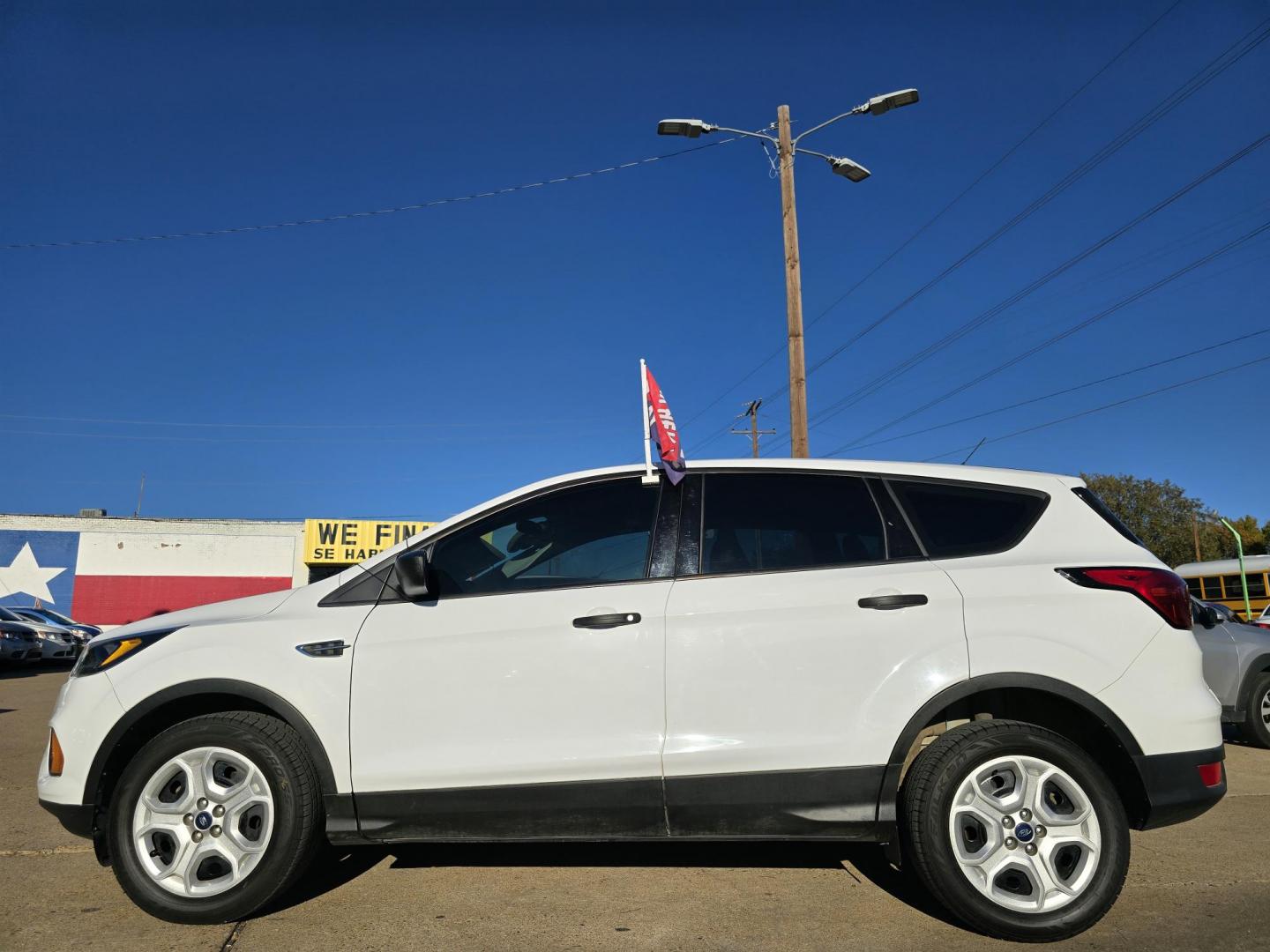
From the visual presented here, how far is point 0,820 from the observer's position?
485 cm

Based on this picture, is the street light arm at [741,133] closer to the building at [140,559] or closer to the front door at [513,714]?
the front door at [513,714]

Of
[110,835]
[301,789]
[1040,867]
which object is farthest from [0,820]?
[1040,867]

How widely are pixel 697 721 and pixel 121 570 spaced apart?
40152mm

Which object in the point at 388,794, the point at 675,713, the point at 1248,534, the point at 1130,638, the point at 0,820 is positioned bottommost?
the point at 0,820

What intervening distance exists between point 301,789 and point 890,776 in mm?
2308

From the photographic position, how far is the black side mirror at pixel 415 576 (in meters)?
3.40

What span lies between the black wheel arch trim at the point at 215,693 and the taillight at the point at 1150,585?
121 inches

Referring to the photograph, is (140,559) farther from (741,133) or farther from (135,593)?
(741,133)

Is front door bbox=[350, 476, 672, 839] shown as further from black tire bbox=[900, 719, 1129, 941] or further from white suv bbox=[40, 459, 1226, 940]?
black tire bbox=[900, 719, 1129, 941]

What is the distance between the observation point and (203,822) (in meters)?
3.35

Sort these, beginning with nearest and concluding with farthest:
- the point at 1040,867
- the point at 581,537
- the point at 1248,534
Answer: the point at 1040,867 < the point at 581,537 < the point at 1248,534

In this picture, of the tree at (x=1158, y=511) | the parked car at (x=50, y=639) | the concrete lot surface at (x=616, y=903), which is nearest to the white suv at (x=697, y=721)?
the concrete lot surface at (x=616, y=903)

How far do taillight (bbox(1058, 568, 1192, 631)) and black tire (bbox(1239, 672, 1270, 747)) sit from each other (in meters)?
5.56

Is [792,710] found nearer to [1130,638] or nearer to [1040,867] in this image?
[1040,867]
